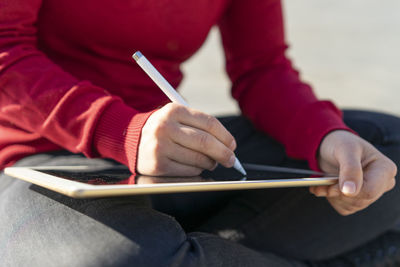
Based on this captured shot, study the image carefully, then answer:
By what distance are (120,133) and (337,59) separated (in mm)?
2517

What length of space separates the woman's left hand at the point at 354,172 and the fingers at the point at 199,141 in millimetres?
199

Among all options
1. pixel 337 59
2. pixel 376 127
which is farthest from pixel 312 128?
pixel 337 59

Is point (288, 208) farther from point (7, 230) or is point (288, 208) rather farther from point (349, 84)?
point (349, 84)

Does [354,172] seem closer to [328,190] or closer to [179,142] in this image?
[328,190]

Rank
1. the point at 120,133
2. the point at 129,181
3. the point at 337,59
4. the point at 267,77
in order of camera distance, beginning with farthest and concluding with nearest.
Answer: the point at 337,59 < the point at 267,77 < the point at 120,133 < the point at 129,181

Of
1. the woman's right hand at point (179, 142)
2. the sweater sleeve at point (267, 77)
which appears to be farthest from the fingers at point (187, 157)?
the sweater sleeve at point (267, 77)

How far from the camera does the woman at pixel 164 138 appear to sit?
0.68 meters

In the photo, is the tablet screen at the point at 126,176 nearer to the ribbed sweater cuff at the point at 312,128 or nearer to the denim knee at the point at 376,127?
the ribbed sweater cuff at the point at 312,128

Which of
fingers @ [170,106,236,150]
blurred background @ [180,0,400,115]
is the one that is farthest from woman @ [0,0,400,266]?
blurred background @ [180,0,400,115]

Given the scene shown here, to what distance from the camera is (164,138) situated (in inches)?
26.8

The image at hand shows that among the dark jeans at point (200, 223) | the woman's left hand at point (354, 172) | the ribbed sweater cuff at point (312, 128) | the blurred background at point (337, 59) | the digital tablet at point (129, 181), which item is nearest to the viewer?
the digital tablet at point (129, 181)

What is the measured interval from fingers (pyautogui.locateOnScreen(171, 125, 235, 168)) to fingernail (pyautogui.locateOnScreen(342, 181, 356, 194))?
7.4 inches

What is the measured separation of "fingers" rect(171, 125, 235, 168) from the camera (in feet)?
2.22

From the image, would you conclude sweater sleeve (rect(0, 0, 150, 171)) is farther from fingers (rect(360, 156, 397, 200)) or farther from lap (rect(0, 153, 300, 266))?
fingers (rect(360, 156, 397, 200))
